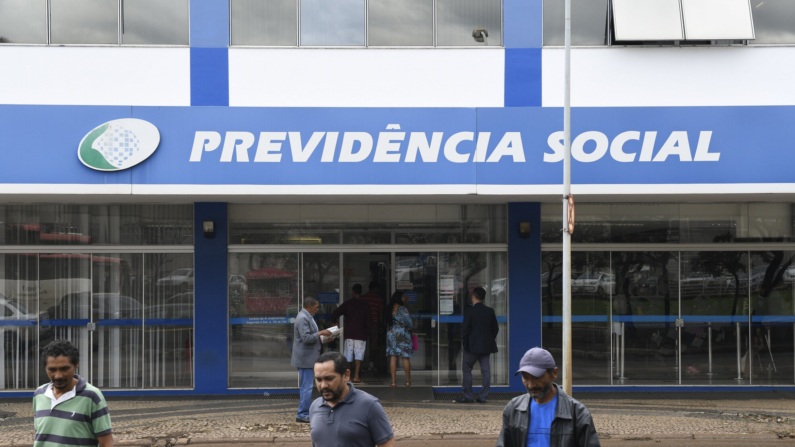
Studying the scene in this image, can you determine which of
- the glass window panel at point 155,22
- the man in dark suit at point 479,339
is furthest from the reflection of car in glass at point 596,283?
the glass window panel at point 155,22

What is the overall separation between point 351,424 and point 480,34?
808 cm

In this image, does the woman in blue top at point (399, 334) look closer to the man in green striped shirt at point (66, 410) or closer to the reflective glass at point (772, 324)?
the reflective glass at point (772, 324)

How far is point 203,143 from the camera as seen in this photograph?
32.0 ft

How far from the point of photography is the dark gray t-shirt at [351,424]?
12.7 feet

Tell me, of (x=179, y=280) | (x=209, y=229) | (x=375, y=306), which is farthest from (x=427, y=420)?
(x=179, y=280)

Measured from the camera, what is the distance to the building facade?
32.3 feet

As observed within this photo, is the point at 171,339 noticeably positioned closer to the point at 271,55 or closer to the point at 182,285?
the point at 182,285

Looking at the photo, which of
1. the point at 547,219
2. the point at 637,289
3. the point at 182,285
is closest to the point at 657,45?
the point at 547,219

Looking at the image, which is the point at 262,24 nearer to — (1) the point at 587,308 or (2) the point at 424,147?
(2) the point at 424,147

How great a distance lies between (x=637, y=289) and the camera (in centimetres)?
1152

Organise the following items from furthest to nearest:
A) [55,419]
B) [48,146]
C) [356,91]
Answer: [356,91], [48,146], [55,419]

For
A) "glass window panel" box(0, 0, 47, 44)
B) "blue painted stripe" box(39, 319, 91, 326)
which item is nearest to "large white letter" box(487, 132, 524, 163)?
"glass window panel" box(0, 0, 47, 44)

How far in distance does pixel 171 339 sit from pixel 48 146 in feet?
12.1

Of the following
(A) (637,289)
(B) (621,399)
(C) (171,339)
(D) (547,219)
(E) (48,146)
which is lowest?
(B) (621,399)
